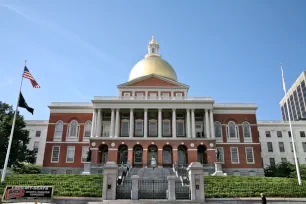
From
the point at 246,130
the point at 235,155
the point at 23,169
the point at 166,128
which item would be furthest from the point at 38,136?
the point at 246,130

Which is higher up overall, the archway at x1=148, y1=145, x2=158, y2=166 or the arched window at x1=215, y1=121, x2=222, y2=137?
the arched window at x1=215, y1=121, x2=222, y2=137

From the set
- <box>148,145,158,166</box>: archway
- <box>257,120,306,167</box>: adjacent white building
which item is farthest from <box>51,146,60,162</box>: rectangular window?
<box>257,120,306,167</box>: adjacent white building

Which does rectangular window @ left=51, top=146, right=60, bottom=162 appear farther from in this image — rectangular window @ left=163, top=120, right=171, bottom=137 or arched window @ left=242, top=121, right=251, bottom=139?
arched window @ left=242, top=121, right=251, bottom=139

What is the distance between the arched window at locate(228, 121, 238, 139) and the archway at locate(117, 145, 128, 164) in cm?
1909

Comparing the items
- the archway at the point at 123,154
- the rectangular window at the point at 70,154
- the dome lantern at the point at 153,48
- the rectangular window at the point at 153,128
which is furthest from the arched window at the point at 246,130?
the rectangular window at the point at 70,154

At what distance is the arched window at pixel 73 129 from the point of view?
52406 millimetres

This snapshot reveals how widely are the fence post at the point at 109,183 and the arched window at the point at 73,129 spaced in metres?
32.4

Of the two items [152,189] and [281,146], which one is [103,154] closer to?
[152,189]

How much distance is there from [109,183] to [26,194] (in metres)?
6.26

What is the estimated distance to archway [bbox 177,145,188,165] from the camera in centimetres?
4953

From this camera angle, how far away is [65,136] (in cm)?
5206

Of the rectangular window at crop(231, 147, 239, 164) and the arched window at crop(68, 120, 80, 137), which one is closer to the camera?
the rectangular window at crop(231, 147, 239, 164)

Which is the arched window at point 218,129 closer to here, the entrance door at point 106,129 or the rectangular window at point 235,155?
the rectangular window at point 235,155

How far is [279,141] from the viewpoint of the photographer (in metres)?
65.8
